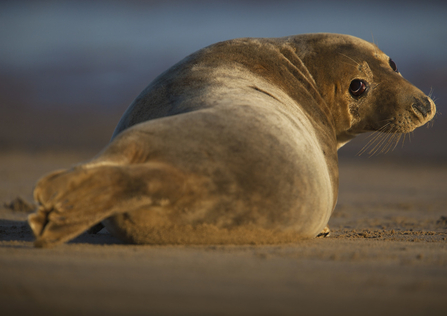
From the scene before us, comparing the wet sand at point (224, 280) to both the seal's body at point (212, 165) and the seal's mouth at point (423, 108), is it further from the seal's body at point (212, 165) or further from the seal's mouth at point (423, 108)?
the seal's mouth at point (423, 108)

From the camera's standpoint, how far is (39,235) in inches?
99.0

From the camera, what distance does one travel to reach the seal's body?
8.14 feet

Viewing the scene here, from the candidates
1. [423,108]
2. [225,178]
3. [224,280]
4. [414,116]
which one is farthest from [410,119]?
[224,280]

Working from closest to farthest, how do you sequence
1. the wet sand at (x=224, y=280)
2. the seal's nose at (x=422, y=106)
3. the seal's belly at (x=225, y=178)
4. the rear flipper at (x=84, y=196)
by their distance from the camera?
the wet sand at (x=224, y=280) < the rear flipper at (x=84, y=196) < the seal's belly at (x=225, y=178) < the seal's nose at (x=422, y=106)

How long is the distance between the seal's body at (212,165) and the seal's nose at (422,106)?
859 mm

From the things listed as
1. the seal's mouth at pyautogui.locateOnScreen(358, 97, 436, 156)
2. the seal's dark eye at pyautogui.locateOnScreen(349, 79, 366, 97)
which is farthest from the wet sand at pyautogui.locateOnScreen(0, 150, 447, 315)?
the seal's dark eye at pyautogui.locateOnScreen(349, 79, 366, 97)

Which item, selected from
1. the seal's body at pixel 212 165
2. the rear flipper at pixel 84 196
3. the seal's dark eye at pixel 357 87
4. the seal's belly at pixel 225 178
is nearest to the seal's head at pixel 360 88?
the seal's dark eye at pixel 357 87

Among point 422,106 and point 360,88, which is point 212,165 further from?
point 422,106

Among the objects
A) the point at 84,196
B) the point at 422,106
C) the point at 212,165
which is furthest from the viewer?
the point at 422,106

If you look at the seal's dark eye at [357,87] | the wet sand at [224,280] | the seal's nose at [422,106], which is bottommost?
the wet sand at [224,280]

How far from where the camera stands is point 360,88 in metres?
4.74

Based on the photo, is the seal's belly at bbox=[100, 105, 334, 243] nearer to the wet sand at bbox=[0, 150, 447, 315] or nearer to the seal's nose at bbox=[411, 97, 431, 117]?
the wet sand at bbox=[0, 150, 447, 315]

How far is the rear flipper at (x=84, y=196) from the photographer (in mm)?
2430

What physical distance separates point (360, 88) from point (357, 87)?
0.10 ft
